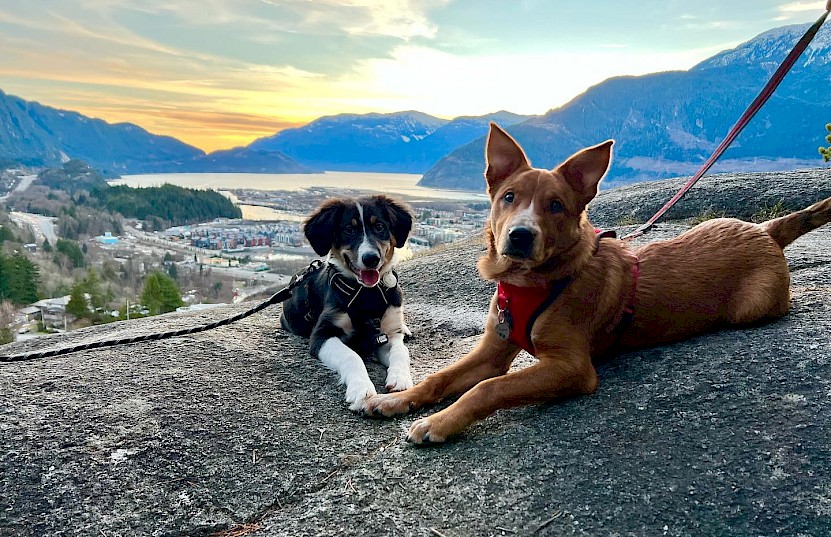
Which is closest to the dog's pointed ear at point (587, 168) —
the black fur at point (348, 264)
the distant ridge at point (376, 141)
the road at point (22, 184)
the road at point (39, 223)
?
the black fur at point (348, 264)

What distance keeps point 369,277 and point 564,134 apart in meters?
43.1

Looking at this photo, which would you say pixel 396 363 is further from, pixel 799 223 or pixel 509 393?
pixel 799 223

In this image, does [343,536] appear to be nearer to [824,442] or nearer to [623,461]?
[623,461]

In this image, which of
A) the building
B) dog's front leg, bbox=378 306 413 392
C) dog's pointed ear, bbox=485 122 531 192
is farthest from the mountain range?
the building

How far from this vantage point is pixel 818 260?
20.8ft

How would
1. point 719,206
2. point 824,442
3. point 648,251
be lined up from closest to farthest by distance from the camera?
point 824,442 < point 648,251 < point 719,206

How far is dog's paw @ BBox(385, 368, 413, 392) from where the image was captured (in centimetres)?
450

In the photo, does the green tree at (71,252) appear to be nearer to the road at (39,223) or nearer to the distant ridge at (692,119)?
the road at (39,223)

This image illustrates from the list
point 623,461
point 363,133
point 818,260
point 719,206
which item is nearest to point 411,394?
point 623,461

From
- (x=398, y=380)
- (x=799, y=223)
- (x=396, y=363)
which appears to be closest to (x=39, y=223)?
(x=396, y=363)

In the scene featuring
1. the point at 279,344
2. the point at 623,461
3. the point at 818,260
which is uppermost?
the point at 818,260

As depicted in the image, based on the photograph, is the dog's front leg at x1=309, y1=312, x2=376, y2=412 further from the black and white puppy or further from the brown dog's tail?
the brown dog's tail

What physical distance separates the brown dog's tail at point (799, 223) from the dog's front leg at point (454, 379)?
7.79ft

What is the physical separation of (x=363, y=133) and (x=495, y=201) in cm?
11169
